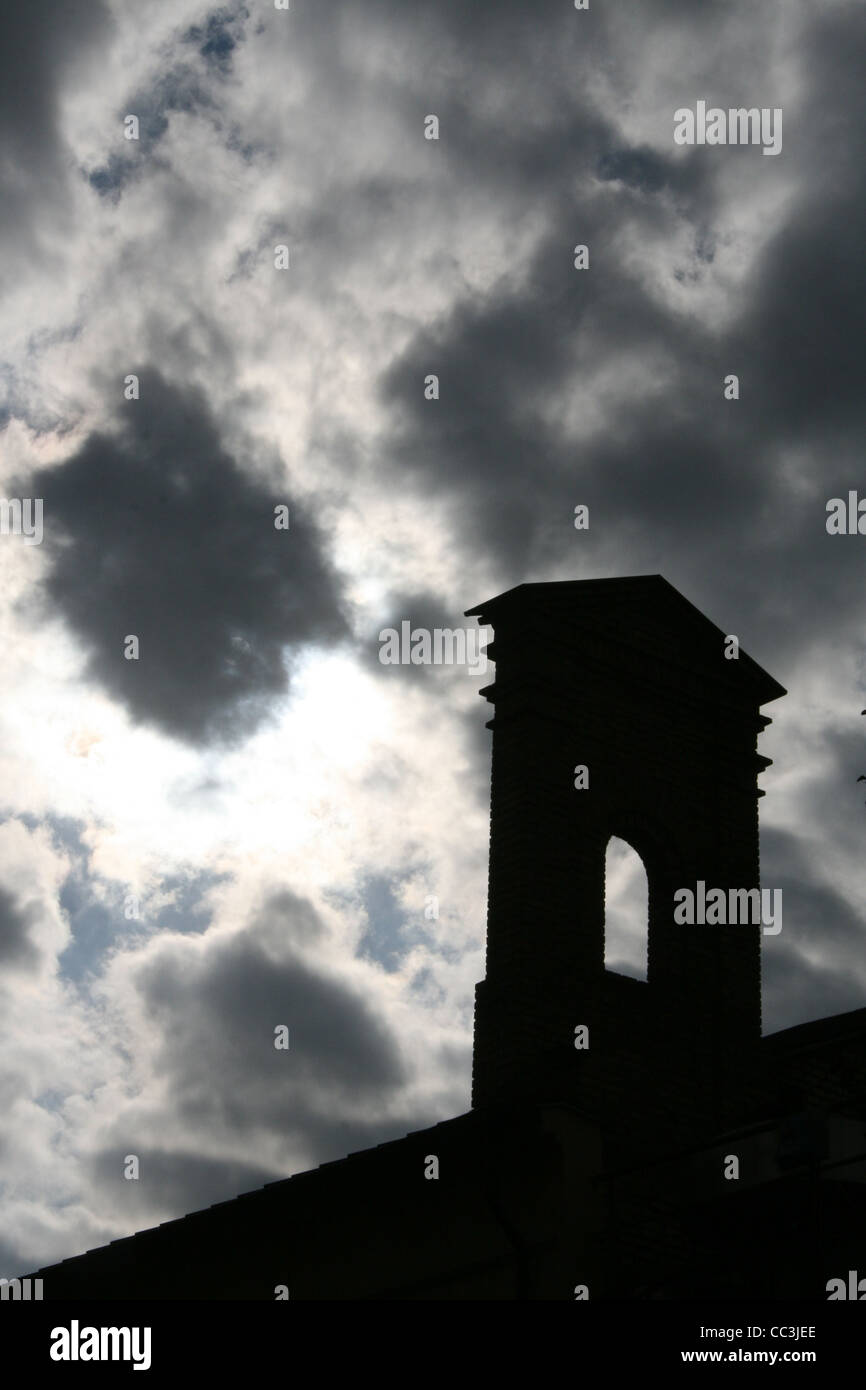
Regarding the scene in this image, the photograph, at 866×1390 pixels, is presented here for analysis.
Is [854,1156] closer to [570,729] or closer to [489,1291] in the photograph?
[489,1291]

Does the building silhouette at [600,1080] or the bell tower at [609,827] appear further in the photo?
the bell tower at [609,827]

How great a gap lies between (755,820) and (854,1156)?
13.6 ft

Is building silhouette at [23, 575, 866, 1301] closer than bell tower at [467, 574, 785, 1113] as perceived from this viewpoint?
Yes

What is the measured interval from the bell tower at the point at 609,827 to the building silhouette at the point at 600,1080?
2 cm

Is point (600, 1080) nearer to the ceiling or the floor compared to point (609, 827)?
nearer to the floor

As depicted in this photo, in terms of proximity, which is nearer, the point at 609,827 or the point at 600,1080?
the point at 600,1080

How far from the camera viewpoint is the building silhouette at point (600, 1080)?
1220 cm

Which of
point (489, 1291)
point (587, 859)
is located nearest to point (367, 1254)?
point (489, 1291)

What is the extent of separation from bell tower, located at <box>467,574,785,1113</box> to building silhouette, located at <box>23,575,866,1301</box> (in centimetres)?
2

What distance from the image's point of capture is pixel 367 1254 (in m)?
12.3

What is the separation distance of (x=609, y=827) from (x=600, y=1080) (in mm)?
2289

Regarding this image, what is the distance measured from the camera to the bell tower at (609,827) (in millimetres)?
13570

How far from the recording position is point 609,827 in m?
14.6

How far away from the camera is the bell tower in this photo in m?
13.6
